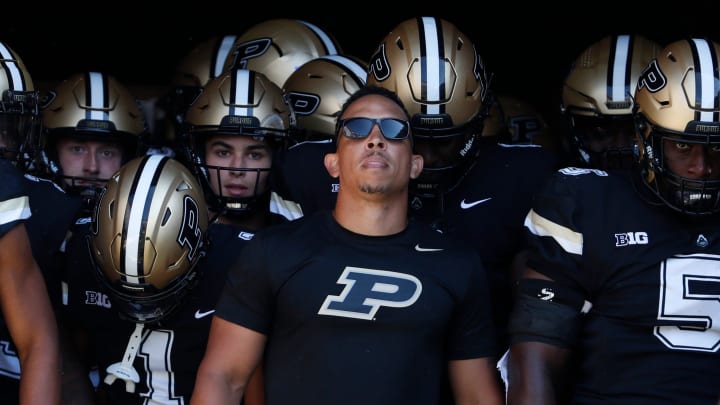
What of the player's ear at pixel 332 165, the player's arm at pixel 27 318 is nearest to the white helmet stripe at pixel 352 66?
the player's ear at pixel 332 165

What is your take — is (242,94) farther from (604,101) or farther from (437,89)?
(604,101)

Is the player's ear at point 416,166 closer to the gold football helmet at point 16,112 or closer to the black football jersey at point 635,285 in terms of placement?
the black football jersey at point 635,285

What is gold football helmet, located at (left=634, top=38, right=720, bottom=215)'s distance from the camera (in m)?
3.36

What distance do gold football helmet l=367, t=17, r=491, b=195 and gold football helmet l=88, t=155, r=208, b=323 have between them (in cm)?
A: 76

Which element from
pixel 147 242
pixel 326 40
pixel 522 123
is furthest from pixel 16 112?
pixel 522 123

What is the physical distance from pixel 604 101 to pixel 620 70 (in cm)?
18

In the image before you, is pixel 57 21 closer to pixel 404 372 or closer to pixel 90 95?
pixel 90 95

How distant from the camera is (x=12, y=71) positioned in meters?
4.13

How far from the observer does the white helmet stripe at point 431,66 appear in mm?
3953

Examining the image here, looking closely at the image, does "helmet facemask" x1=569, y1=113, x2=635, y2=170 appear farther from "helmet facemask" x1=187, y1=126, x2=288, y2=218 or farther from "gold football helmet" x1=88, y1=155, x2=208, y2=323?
"gold football helmet" x1=88, y1=155, x2=208, y2=323

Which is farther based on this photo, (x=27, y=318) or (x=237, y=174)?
(x=237, y=174)

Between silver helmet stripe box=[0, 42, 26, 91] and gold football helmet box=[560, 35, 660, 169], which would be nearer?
silver helmet stripe box=[0, 42, 26, 91]

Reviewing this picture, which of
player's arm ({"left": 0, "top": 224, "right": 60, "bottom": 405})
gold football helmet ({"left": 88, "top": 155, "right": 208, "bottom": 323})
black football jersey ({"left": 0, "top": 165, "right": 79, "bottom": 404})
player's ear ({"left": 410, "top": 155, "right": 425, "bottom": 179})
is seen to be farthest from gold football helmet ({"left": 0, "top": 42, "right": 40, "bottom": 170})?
player's ear ({"left": 410, "top": 155, "right": 425, "bottom": 179})

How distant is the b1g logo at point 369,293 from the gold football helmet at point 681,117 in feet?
2.59
